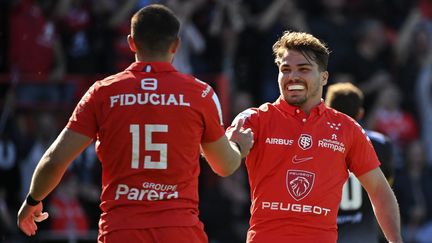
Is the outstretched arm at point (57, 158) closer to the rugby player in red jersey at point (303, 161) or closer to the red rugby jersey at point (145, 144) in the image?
the red rugby jersey at point (145, 144)

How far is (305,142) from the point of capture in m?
6.48

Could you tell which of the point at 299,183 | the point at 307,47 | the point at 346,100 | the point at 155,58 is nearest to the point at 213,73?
the point at 346,100

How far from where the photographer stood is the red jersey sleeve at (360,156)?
257 inches

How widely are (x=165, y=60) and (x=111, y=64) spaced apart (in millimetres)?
7417

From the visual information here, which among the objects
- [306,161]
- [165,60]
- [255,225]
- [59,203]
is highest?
[165,60]

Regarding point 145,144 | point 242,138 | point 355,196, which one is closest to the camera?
point 145,144

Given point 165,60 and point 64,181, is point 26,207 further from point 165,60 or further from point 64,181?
point 64,181

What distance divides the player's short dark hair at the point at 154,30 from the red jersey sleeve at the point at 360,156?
1.55 m

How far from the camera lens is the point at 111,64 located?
43.0 feet

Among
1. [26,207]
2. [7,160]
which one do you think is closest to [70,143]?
[26,207]

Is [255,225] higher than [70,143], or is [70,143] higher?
[70,143]

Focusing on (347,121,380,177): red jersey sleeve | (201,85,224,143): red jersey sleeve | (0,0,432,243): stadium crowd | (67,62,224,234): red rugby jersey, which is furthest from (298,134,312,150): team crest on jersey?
(0,0,432,243): stadium crowd

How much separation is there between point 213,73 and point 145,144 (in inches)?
319

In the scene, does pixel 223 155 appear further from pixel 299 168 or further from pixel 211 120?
pixel 299 168
